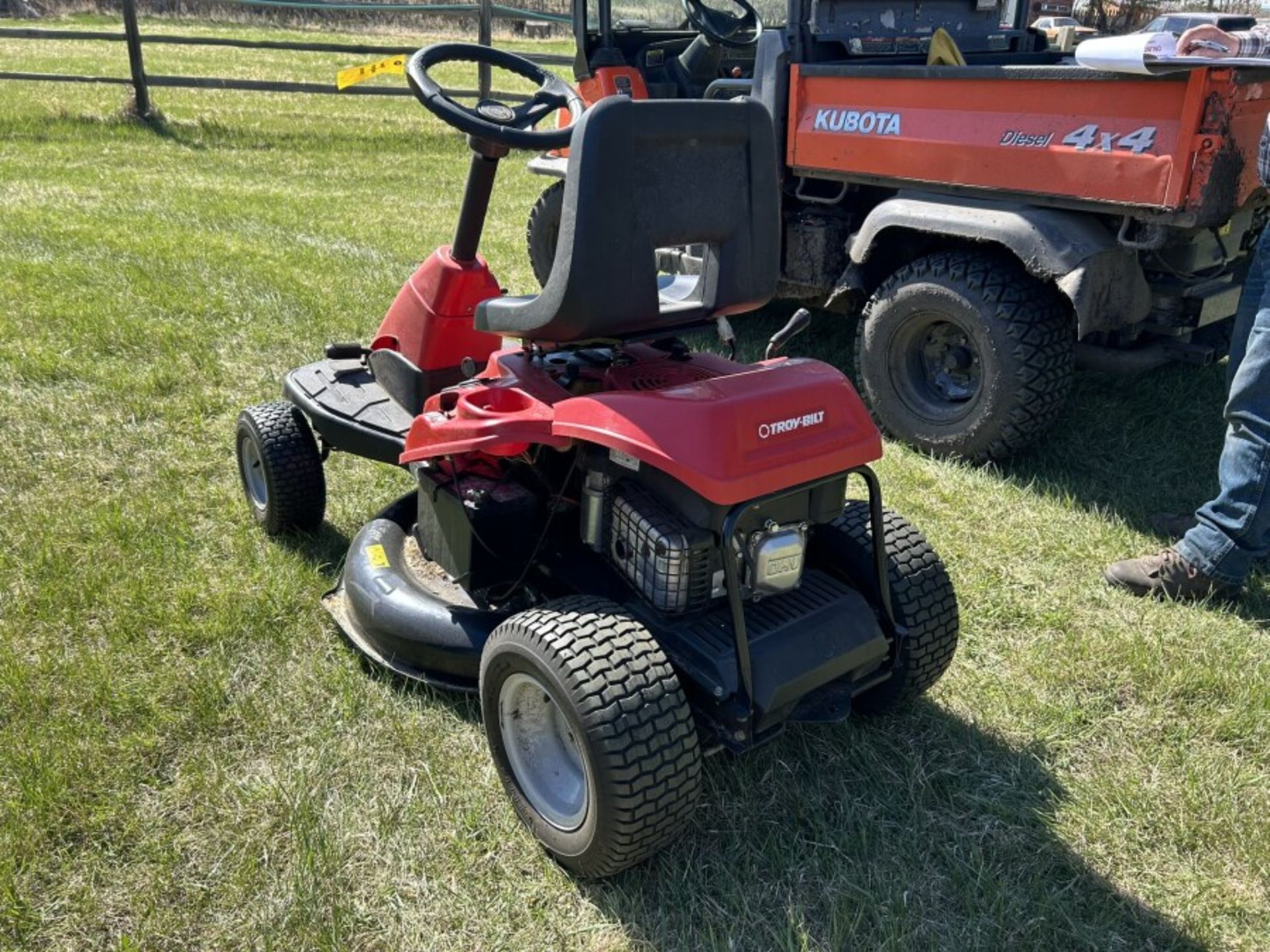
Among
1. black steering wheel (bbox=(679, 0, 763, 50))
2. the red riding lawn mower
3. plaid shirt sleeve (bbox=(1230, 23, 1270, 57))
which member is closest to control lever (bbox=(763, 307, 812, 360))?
the red riding lawn mower

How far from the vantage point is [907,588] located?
2543 millimetres

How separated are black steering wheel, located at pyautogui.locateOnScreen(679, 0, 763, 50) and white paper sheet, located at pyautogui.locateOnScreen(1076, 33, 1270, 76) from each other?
85.2 inches

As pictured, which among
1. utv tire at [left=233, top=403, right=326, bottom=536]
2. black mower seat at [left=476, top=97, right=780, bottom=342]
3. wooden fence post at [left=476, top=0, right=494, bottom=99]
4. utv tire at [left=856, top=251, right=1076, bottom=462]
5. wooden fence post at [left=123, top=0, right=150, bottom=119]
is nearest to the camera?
black mower seat at [left=476, top=97, right=780, bottom=342]

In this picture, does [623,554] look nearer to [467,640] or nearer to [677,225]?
[467,640]

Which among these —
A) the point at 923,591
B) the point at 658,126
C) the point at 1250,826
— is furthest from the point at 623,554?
the point at 1250,826

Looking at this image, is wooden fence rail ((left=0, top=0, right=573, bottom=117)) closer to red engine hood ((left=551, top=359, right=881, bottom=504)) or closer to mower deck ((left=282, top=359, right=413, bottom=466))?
mower deck ((left=282, top=359, right=413, bottom=466))

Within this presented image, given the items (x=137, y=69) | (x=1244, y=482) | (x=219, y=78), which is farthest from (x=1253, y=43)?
(x=219, y=78)

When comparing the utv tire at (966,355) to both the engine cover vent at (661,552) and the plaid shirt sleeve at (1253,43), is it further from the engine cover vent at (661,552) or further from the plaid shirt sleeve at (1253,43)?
the engine cover vent at (661,552)

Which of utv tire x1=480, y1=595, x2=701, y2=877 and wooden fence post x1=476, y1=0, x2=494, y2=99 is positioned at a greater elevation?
wooden fence post x1=476, y1=0, x2=494, y2=99

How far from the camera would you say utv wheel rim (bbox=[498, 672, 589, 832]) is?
2.33 meters

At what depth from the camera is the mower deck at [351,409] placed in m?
3.21

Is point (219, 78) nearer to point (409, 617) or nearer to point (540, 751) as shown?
point (409, 617)

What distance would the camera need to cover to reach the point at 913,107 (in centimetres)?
415

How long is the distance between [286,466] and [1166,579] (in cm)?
276
